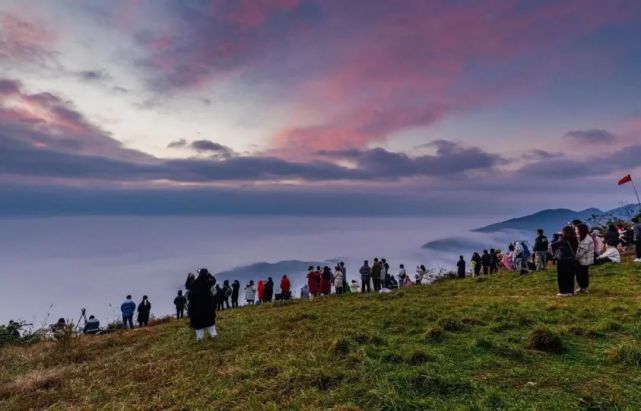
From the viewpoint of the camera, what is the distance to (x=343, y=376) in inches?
340

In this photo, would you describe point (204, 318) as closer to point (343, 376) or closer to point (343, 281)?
point (343, 376)

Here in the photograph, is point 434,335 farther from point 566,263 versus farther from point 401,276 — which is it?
point 401,276

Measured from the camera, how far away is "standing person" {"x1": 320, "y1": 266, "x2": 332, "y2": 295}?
30938mm

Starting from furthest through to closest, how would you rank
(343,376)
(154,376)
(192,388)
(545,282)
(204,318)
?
(545,282), (204,318), (154,376), (192,388), (343,376)

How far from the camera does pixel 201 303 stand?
15852 mm

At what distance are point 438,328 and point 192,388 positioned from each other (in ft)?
21.9

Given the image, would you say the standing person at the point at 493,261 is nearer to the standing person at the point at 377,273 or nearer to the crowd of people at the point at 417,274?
the crowd of people at the point at 417,274

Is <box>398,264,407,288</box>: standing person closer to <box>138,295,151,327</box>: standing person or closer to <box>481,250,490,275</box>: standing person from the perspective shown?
<box>481,250,490,275</box>: standing person

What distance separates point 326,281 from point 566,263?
56.1ft

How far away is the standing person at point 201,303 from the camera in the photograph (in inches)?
619

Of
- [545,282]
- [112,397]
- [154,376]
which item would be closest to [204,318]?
[154,376]

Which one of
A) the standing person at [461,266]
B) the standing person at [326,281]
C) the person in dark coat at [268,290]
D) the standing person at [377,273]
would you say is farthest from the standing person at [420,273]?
the person in dark coat at [268,290]

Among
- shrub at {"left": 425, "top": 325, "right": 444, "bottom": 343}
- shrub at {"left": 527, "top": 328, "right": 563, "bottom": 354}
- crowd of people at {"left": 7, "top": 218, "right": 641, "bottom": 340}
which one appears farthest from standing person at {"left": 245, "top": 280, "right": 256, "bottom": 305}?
shrub at {"left": 527, "top": 328, "right": 563, "bottom": 354}

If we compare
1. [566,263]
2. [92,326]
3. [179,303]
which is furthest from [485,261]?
[92,326]
